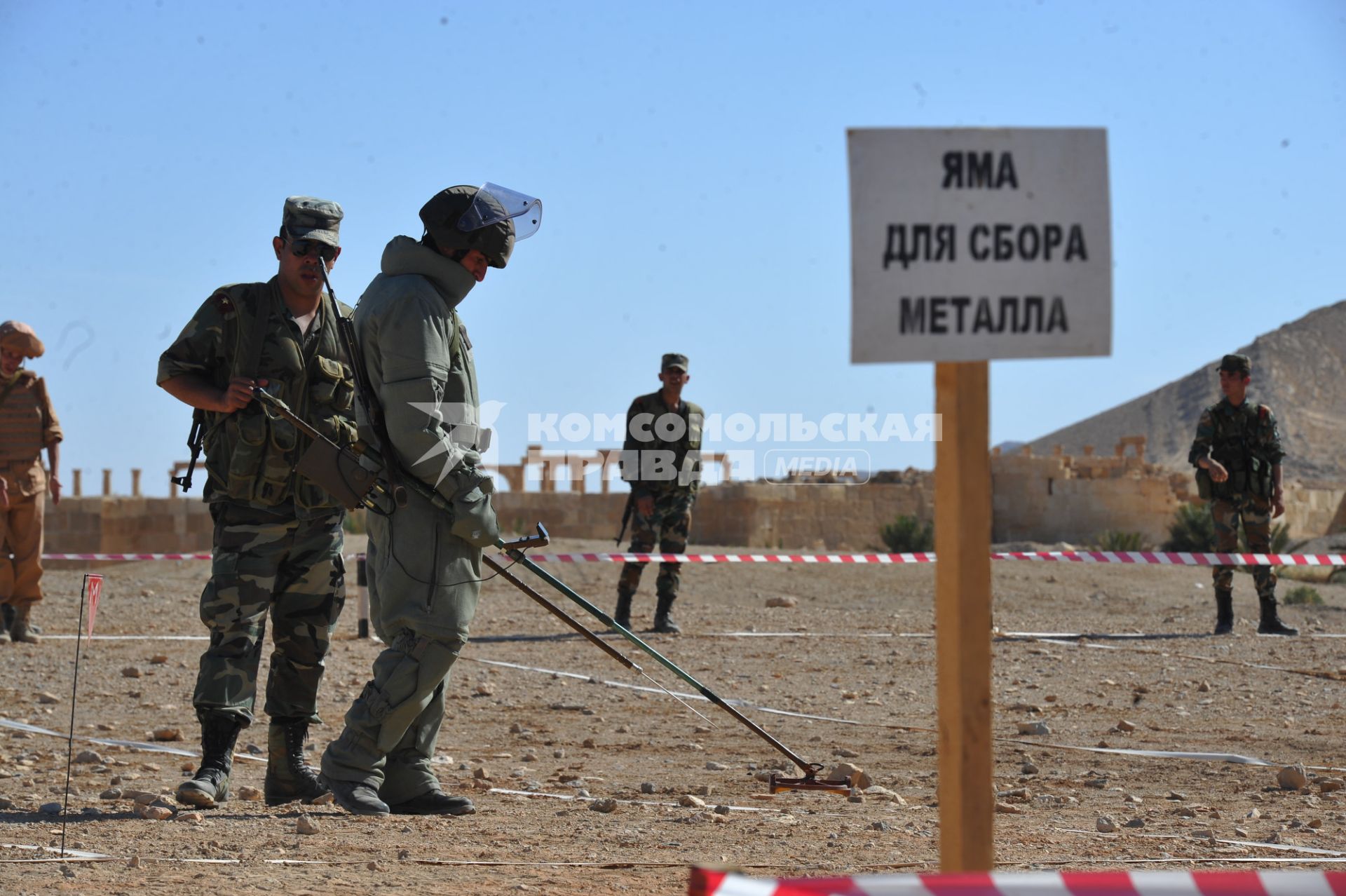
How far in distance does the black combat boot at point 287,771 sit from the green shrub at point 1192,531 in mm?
20168

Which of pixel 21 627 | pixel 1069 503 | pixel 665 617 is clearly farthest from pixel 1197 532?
pixel 21 627

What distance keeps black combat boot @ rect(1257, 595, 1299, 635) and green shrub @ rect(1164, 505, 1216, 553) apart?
41.1ft

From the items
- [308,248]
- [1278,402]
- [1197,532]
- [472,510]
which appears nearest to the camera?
[472,510]

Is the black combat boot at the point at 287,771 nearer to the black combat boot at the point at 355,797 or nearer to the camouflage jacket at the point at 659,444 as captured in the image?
the black combat boot at the point at 355,797

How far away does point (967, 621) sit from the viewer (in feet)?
9.05

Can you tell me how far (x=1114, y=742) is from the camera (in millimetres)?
7012

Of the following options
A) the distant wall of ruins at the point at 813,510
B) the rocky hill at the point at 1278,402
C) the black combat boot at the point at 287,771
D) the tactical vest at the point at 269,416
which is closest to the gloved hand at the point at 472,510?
the tactical vest at the point at 269,416

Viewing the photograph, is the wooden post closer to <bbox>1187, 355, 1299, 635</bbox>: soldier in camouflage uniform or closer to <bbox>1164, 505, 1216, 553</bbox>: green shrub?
<bbox>1187, 355, 1299, 635</bbox>: soldier in camouflage uniform

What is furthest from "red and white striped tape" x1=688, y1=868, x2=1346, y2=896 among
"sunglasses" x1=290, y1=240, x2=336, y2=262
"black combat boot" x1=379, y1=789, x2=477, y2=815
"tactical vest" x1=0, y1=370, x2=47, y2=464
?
"tactical vest" x1=0, y1=370, x2=47, y2=464

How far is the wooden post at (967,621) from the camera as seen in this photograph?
275cm

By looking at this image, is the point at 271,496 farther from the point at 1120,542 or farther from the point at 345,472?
the point at 1120,542

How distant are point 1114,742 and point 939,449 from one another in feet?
15.5

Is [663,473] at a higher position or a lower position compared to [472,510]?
higher

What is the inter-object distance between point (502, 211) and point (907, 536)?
61.0ft
